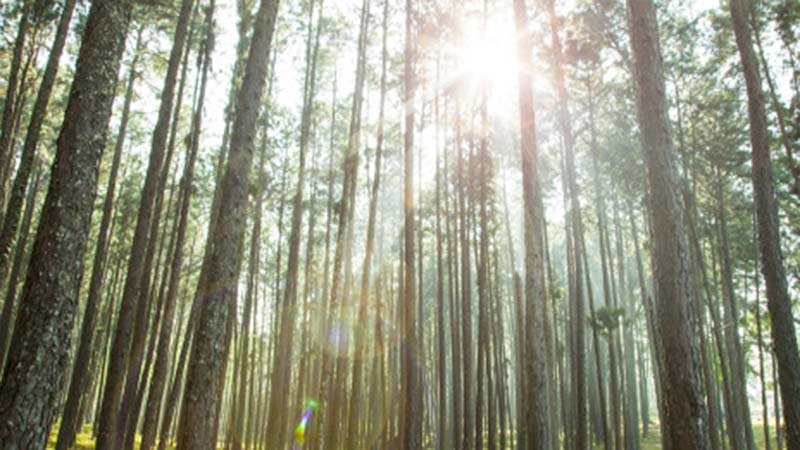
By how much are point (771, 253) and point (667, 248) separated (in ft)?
11.6

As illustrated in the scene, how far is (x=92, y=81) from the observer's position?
452 cm

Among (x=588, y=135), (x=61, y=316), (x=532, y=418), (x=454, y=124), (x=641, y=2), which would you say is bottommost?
(x=532, y=418)

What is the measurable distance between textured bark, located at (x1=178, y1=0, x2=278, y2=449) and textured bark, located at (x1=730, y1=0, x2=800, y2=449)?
306 inches

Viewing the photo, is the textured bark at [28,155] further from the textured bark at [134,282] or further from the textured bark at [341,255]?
the textured bark at [341,255]

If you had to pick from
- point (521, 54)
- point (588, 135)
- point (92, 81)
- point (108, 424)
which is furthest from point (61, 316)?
point (588, 135)

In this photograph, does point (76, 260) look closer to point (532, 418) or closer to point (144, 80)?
point (532, 418)

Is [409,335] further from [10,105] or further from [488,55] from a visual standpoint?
[10,105]

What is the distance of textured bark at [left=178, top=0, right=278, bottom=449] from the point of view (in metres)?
5.86

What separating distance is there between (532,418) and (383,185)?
1562cm

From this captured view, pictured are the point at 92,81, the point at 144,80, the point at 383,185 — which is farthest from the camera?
the point at 383,185

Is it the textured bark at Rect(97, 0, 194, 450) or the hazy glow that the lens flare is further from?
the hazy glow

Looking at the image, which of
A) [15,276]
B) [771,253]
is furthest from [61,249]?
[15,276]

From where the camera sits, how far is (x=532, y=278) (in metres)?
7.38

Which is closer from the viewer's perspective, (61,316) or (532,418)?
(61,316)
